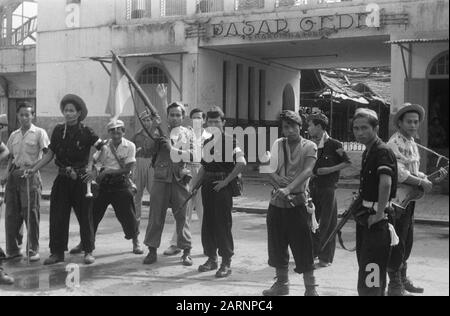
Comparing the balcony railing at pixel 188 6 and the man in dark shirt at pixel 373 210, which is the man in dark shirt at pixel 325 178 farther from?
the balcony railing at pixel 188 6

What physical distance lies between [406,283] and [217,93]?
12552mm

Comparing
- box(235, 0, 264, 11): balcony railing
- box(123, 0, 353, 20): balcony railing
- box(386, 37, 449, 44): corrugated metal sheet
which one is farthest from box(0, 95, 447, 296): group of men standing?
box(235, 0, 264, 11): balcony railing

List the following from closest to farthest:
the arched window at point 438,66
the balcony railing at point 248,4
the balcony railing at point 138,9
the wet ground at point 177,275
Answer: the wet ground at point 177,275 < the arched window at point 438,66 < the balcony railing at point 248,4 < the balcony railing at point 138,9

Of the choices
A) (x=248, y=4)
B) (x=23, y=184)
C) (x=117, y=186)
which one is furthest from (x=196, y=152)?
(x=248, y=4)

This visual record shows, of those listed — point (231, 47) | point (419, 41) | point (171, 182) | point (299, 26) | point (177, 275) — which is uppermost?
point (299, 26)

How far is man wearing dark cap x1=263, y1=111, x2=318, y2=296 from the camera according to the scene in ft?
17.5

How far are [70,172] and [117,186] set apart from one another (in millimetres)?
960

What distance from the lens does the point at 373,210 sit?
4707 mm

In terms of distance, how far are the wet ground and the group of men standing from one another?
20 cm

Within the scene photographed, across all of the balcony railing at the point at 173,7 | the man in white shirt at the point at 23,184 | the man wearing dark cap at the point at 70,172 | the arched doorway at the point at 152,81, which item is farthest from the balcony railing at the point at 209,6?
the man wearing dark cap at the point at 70,172

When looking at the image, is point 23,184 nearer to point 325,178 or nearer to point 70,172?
point 70,172

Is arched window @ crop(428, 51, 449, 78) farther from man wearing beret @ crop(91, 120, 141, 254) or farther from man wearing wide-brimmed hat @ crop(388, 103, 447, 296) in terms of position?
man wearing wide-brimmed hat @ crop(388, 103, 447, 296)

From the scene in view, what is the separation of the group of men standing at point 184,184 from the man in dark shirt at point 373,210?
663 millimetres

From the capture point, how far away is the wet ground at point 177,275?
5.72m
